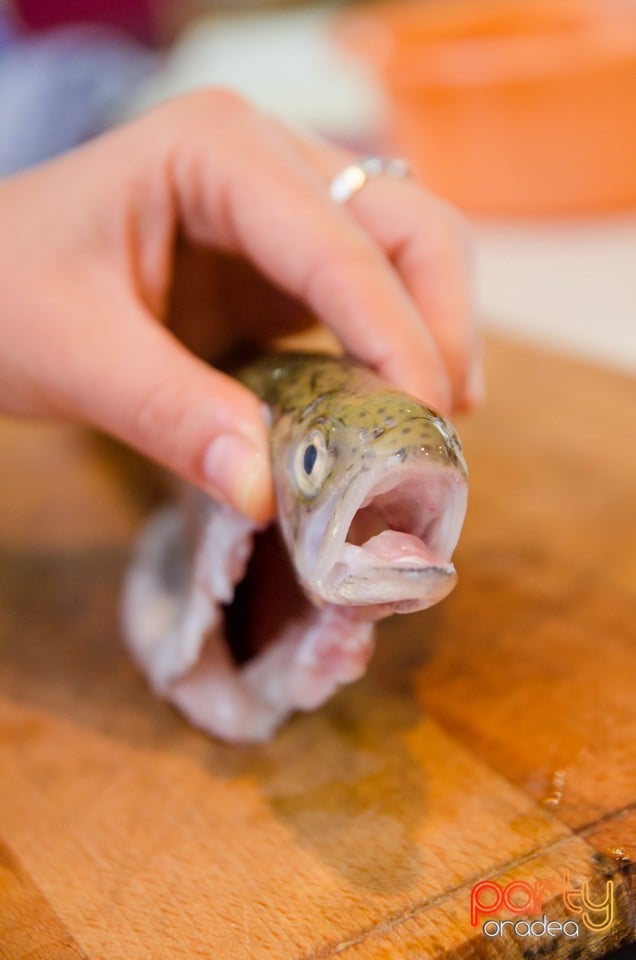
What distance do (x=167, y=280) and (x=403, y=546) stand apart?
46 centimetres

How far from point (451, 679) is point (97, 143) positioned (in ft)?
1.90

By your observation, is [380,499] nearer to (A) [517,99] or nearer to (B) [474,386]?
(B) [474,386]

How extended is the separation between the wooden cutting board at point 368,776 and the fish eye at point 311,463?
25cm

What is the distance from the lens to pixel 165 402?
783mm

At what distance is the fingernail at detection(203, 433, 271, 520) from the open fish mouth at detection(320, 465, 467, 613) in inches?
4.8

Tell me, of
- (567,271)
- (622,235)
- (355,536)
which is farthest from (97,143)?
(622,235)

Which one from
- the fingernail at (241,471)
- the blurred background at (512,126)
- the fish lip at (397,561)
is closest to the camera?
the fish lip at (397,561)

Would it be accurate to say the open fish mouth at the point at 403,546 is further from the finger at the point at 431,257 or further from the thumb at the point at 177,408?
the finger at the point at 431,257

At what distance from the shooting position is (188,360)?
2.60 feet

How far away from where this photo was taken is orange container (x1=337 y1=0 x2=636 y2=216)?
1.80 m

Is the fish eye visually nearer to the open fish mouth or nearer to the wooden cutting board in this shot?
the open fish mouth

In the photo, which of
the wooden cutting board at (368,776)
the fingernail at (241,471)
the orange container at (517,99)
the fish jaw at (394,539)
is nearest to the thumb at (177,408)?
the fingernail at (241,471)

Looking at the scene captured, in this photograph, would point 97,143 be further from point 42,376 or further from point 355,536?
point 355,536

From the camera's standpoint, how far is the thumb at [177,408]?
771mm
